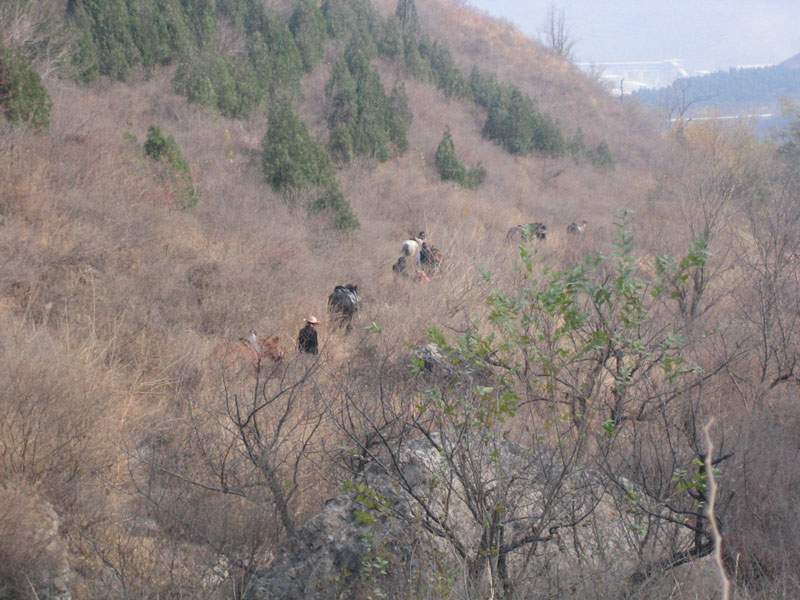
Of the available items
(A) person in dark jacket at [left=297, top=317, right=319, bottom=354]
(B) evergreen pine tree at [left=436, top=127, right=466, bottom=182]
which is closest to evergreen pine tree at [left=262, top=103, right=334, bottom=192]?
(B) evergreen pine tree at [left=436, top=127, right=466, bottom=182]

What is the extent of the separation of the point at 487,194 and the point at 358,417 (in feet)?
58.8

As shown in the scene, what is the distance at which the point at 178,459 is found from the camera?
5645 millimetres

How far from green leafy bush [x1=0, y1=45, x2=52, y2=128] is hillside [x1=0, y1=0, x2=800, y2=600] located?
51 millimetres

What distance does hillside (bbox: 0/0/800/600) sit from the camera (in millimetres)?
4020

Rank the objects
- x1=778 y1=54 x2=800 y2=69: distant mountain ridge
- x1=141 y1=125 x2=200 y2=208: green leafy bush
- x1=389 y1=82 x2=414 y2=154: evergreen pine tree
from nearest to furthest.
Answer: x1=141 y1=125 x2=200 y2=208: green leafy bush, x1=389 y1=82 x2=414 y2=154: evergreen pine tree, x1=778 y1=54 x2=800 y2=69: distant mountain ridge

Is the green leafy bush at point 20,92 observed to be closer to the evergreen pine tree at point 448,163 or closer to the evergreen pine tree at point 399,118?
the evergreen pine tree at point 399,118

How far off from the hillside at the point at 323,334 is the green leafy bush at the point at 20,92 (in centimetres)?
5

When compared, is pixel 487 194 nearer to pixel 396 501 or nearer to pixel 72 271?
pixel 72 271

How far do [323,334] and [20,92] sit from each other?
19.8 ft

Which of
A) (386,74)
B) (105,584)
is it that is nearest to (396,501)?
(105,584)

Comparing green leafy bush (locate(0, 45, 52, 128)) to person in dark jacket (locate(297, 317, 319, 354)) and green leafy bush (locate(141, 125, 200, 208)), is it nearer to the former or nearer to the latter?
green leafy bush (locate(141, 125, 200, 208))

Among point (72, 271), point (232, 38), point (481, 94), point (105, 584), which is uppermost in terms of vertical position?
point (232, 38)

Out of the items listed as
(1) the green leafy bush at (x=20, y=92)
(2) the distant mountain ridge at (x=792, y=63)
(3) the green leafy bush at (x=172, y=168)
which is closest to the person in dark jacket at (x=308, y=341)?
(3) the green leafy bush at (x=172, y=168)

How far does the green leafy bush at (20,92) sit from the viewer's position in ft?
36.4
